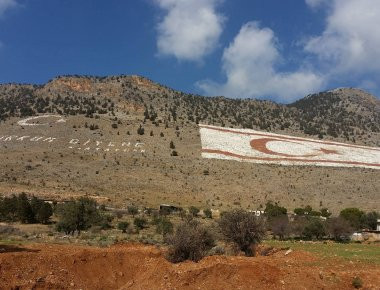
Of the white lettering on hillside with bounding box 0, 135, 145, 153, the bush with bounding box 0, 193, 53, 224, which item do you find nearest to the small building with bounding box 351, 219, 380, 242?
the bush with bounding box 0, 193, 53, 224

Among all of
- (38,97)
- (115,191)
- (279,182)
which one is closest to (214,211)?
(115,191)

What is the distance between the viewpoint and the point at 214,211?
166ft

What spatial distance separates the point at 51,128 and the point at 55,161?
20.6 m

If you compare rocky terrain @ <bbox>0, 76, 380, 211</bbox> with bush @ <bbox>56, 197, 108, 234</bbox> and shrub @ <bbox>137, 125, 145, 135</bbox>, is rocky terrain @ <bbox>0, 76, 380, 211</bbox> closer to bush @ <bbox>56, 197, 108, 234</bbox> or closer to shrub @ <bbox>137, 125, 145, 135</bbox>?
shrub @ <bbox>137, 125, 145, 135</bbox>

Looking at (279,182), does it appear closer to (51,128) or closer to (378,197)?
(378,197)

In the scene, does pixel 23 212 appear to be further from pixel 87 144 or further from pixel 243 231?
pixel 87 144

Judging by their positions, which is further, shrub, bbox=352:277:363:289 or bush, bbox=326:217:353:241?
bush, bbox=326:217:353:241

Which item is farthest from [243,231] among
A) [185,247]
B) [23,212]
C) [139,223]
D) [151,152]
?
[151,152]

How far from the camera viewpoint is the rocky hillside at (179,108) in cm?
10488

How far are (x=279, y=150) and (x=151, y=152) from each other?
77.8 feet

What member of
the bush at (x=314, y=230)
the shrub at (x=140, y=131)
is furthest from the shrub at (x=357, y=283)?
the shrub at (x=140, y=131)

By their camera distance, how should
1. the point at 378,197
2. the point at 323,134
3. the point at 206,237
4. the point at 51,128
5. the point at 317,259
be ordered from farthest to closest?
the point at 323,134
the point at 51,128
the point at 378,197
the point at 206,237
the point at 317,259

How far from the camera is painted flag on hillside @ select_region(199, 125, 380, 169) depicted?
78.5 metres

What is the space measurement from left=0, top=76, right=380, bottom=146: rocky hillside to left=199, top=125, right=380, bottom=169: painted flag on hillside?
859 cm
